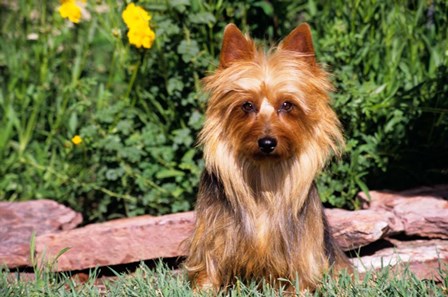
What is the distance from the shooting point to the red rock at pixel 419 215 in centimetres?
530

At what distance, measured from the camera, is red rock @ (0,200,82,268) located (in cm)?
538

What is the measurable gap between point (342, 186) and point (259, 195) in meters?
1.41

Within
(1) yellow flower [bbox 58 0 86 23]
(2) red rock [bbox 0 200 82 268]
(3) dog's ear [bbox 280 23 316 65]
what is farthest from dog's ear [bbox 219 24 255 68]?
(2) red rock [bbox 0 200 82 268]

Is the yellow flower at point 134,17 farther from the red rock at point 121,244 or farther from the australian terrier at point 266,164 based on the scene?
the red rock at point 121,244

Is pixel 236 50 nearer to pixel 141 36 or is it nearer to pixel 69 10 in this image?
pixel 141 36

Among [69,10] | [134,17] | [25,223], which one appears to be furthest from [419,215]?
[69,10]

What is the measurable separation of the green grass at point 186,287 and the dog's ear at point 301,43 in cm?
125

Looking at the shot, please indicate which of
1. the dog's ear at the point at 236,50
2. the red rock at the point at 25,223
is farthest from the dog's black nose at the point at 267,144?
the red rock at the point at 25,223

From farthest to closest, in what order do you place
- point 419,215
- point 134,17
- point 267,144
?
point 134,17 → point 419,215 → point 267,144

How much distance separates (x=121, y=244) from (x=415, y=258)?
191cm

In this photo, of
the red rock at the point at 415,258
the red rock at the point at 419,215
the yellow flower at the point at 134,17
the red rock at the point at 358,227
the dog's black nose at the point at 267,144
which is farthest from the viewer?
the yellow flower at the point at 134,17

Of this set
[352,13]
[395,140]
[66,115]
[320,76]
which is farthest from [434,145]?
[66,115]

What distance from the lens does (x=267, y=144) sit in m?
4.21

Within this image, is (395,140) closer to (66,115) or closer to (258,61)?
(258,61)
